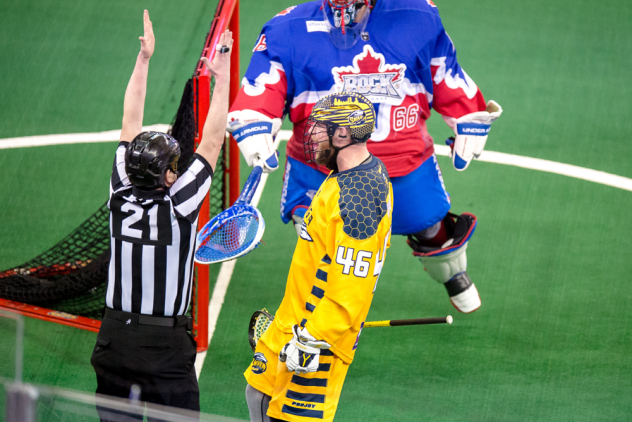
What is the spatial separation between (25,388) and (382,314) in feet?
11.8

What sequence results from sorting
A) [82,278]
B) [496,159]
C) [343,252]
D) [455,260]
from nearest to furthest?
1. [343,252]
2. [455,260]
3. [82,278]
4. [496,159]

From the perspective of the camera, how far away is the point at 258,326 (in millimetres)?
4098

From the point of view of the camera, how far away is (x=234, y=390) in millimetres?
4891

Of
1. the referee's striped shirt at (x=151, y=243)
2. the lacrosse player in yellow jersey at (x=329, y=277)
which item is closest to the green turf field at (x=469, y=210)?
the referee's striped shirt at (x=151, y=243)

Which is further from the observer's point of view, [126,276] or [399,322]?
[399,322]

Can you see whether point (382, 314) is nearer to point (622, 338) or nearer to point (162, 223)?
point (622, 338)

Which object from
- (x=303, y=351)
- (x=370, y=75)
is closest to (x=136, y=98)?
(x=370, y=75)

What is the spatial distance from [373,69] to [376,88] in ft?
0.37

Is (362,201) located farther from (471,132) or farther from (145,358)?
(471,132)

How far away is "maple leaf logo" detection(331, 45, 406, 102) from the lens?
471cm

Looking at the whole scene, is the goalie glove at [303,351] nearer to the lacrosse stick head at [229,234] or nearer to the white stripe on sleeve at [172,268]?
the white stripe on sleeve at [172,268]

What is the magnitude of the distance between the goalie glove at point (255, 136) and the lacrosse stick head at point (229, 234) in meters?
0.45

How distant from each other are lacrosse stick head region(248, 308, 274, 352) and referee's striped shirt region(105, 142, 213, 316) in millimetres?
441

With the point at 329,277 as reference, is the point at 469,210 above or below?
below
